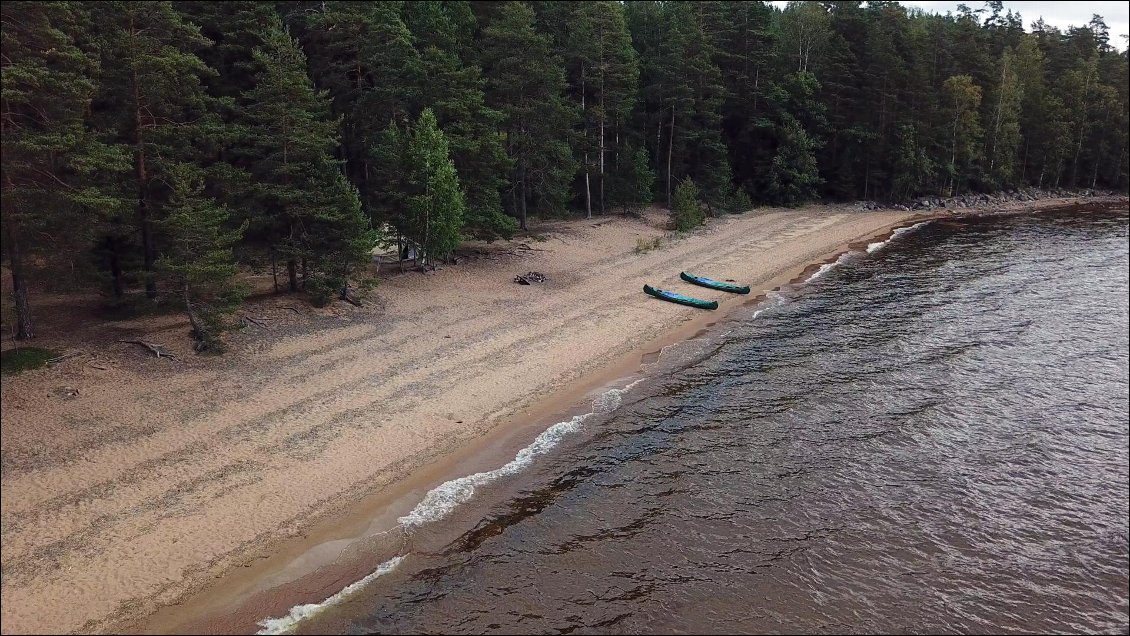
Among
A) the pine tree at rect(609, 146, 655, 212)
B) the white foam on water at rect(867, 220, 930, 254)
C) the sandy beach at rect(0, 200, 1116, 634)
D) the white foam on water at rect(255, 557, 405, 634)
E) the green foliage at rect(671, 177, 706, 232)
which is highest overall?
the pine tree at rect(609, 146, 655, 212)

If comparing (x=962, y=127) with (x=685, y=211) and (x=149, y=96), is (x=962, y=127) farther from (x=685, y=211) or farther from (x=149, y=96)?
(x=149, y=96)

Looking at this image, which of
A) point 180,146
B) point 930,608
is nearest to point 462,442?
point 930,608

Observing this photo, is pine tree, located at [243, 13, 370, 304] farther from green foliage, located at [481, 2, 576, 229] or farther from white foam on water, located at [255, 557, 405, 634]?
white foam on water, located at [255, 557, 405, 634]

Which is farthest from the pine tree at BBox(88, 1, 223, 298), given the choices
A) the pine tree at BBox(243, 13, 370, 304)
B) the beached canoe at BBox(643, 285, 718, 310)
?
the beached canoe at BBox(643, 285, 718, 310)

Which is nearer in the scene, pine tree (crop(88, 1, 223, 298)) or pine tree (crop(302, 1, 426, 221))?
pine tree (crop(88, 1, 223, 298))

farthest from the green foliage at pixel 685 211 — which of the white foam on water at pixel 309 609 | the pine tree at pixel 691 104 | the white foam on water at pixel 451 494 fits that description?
the white foam on water at pixel 309 609

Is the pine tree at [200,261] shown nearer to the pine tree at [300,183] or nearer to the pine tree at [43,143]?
the pine tree at [43,143]

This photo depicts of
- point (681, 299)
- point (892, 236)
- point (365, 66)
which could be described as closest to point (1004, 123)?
point (892, 236)
